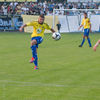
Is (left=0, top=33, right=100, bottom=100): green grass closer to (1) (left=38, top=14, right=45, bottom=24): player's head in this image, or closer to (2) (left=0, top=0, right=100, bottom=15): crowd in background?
(1) (left=38, top=14, right=45, bottom=24): player's head

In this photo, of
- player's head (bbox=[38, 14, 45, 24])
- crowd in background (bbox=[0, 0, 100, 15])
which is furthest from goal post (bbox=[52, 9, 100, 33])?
player's head (bbox=[38, 14, 45, 24])

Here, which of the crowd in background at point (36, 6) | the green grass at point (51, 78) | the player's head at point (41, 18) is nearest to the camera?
the green grass at point (51, 78)

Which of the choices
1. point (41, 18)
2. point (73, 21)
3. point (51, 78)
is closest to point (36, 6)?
point (73, 21)

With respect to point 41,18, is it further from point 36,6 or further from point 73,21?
point 36,6

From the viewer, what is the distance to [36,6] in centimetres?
4119

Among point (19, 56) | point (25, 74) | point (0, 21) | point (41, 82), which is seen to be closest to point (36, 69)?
point (25, 74)

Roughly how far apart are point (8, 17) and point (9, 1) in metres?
6.45

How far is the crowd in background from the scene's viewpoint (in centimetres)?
4000

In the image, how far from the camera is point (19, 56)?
16.6 m

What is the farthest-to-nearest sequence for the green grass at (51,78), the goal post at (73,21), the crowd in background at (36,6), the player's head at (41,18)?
the crowd in background at (36,6)
the goal post at (73,21)
the player's head at (41,18)
the green grass at (51,78)

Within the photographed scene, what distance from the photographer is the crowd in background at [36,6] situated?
131 feet

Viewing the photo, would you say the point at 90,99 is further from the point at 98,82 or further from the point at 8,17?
the point at 8,17

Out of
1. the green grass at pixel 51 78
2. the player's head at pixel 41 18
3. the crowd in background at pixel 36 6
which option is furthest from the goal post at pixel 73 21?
the player's head at pixel 41 18

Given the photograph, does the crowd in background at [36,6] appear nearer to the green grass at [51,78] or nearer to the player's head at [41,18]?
the green grass at [51,78]
